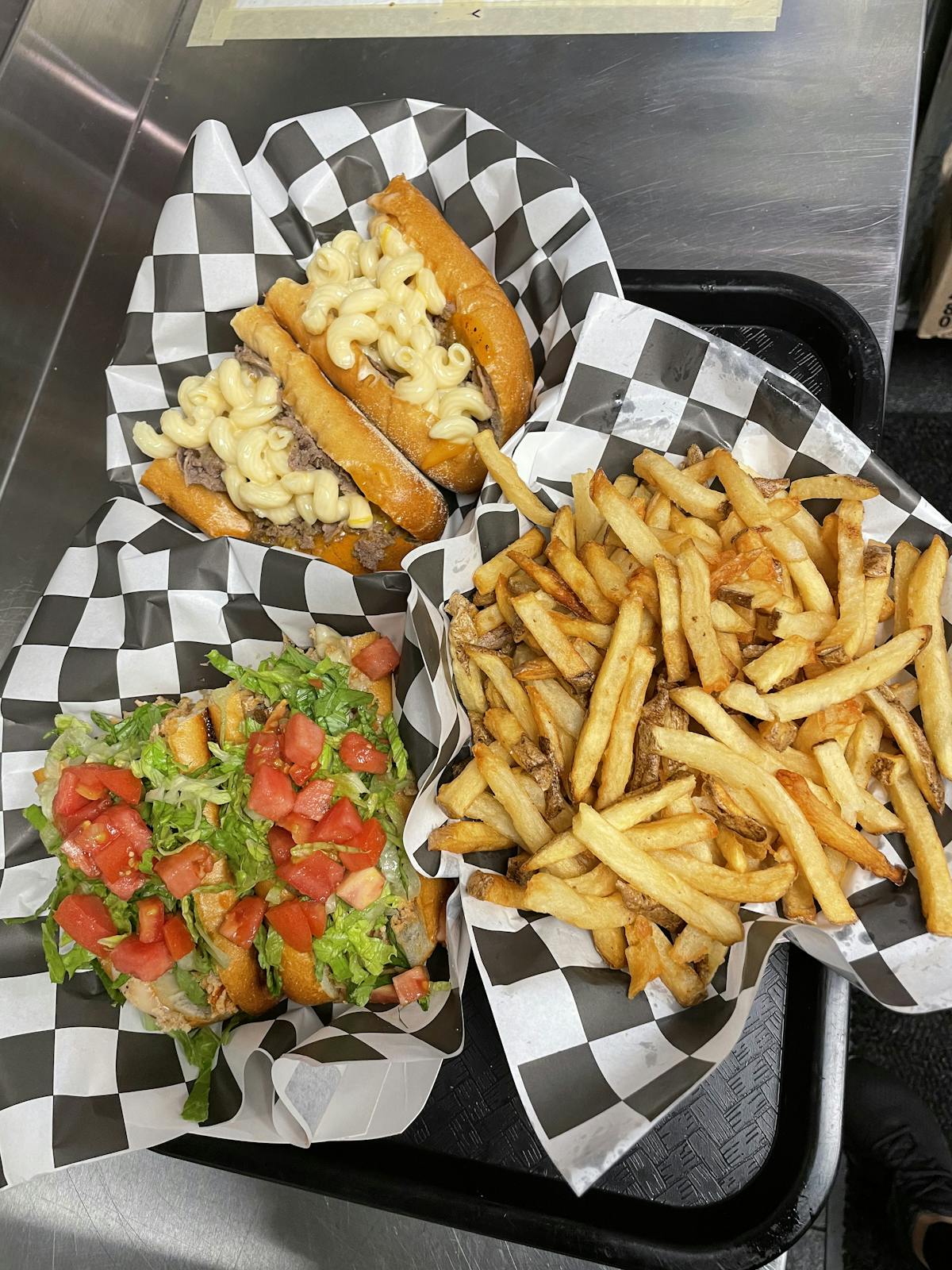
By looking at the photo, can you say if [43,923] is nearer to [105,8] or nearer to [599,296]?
[599,296]

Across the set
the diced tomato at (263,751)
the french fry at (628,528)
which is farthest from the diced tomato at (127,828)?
the french fry at (628,528)

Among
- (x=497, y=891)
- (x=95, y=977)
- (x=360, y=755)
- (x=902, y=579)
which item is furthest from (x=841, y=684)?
(x=95, y=977)

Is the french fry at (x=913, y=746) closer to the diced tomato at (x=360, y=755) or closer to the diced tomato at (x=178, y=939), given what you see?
the diced tomato at (x=360, y=755)

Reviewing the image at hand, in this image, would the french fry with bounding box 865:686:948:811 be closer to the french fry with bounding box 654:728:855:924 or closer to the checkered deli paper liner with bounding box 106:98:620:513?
the french fry with bounding box 654:728:855:924

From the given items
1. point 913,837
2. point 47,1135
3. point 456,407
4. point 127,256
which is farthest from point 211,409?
point 913,837

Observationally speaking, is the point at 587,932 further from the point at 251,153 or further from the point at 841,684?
the point at 251,153
